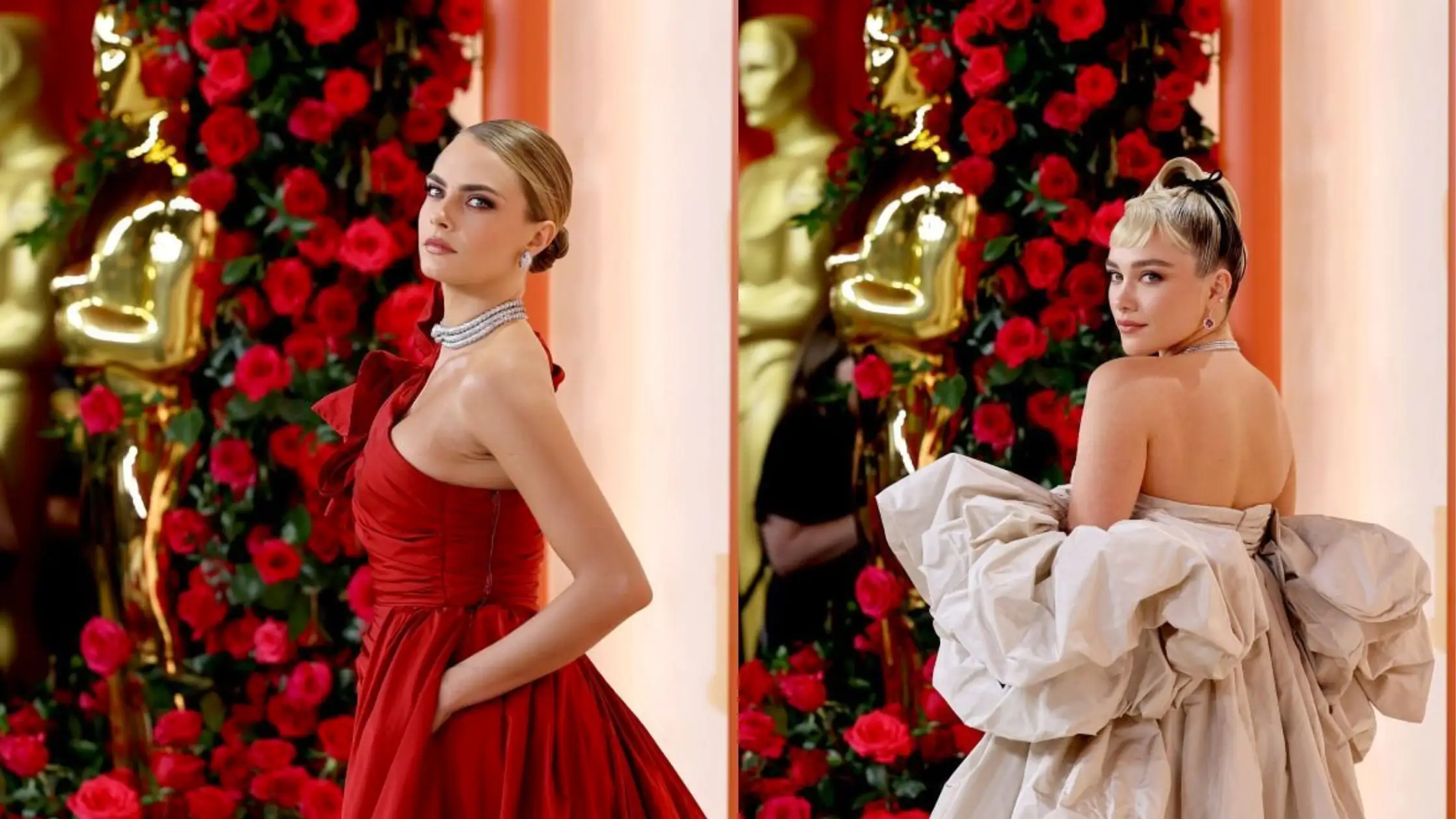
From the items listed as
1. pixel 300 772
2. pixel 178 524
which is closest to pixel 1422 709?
pixel 300 772

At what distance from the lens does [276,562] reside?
11.9 feet

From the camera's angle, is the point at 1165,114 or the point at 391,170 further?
the point at 1165,114

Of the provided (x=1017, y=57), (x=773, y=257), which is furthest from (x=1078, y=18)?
(x=773, y=257)

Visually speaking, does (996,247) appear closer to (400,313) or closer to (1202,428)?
(1202,428)

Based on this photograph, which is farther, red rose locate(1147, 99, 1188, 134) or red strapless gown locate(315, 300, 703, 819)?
red rose locate(1147, 99, 1188, 134)

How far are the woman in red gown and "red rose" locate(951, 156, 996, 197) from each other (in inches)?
65.3

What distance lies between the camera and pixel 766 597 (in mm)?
3934

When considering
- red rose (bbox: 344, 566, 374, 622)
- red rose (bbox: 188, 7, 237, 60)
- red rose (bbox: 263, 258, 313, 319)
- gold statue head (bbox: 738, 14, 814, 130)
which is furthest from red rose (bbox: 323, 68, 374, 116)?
red rose (bbox: 344, 566, 374, 622)

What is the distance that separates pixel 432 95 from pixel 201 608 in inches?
51.6

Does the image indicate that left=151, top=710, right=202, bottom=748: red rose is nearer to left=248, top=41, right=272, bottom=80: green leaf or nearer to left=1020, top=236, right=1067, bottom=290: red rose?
left=248, top=41, right=272, bottom=80: green leaf

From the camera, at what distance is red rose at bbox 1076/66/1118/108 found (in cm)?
381

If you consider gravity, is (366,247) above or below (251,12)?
below

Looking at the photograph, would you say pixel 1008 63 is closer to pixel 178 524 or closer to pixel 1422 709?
pixel 1422 709

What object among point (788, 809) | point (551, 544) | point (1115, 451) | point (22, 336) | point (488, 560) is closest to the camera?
point (551, 544)
